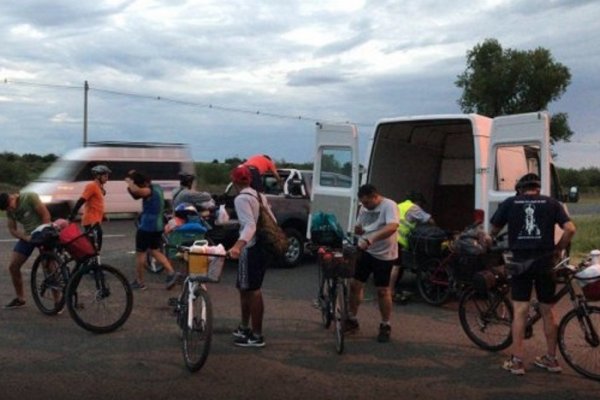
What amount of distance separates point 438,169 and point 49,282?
23.5ft

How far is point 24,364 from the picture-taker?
602 centimetres

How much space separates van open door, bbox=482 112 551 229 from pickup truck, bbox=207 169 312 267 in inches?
160

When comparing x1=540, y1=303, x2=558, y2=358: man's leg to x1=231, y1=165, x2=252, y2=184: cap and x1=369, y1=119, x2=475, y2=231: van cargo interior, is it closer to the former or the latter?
x1=231, y1=165, x2=252, y2=184: cap

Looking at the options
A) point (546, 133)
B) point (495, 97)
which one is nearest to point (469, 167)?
point (546, 133)

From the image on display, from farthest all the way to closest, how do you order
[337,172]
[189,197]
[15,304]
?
1. [189,197]
2. [337,172]
3. [15,304]

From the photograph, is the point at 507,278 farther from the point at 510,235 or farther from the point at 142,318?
the point at 142,318

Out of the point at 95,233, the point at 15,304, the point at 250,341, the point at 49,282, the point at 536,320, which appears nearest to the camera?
the point at 536,320

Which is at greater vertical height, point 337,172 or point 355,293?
point 337,172

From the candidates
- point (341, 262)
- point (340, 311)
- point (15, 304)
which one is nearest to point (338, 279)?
point (341, 262)

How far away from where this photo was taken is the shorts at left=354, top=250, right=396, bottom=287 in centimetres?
713

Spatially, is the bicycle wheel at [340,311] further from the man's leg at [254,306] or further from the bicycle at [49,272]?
the bicycle at [49,272]

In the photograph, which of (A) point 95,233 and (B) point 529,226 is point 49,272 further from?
(B) point 529,226

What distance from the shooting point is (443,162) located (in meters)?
12.4

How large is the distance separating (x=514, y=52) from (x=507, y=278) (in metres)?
39.2
